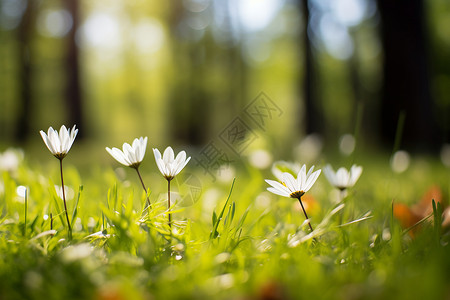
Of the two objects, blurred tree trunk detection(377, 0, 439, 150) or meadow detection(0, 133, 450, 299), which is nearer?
meadow detection(0, 133, 450, 299)

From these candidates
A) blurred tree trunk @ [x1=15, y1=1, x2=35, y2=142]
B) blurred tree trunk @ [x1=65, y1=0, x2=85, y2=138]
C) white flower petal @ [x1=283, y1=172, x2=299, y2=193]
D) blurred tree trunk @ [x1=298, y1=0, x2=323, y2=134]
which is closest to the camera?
white flower petal @ [x1=283, y1=172, x2=299, y2=193]

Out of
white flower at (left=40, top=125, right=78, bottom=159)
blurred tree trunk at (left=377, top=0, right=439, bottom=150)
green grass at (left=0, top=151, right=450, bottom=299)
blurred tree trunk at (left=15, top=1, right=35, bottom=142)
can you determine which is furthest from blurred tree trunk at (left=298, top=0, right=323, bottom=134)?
blurred tree trunk at (left=15, top=1, right=35, bottom=142)

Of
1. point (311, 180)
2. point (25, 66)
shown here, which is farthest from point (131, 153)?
point (25, 66)

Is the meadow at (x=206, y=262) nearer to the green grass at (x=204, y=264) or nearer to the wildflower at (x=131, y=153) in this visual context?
the green grass at (x=204, y=264)

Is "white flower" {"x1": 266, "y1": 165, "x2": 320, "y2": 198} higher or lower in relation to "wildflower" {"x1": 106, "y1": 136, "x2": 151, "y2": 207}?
lower

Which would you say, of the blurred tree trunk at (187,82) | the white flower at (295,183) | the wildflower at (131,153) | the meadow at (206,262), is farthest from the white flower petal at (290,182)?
the blurred tree trunk at (187,82)

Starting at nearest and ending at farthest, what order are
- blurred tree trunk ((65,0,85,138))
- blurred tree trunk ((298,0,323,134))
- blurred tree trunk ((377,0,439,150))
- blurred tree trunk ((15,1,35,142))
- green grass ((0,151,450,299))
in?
1. green grass ((0,151,450,299))
2. blurred tree trunk ((377,0,439,150))
3. blurred tree trunk ((298,0,323,134))
4. blurred tree trunk ((65,0,85,138))
5. blurred tree trunk ((15,1,35,142))

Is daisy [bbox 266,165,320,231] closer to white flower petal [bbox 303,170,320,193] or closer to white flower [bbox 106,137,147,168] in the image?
white flower petal [bbox 303,170,320,193]
